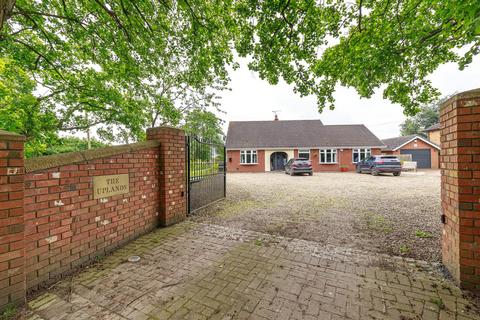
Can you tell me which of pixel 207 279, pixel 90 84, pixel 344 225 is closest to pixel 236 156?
pixel 90 84

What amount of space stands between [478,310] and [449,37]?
657 centimetres

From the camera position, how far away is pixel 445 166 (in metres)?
2.50

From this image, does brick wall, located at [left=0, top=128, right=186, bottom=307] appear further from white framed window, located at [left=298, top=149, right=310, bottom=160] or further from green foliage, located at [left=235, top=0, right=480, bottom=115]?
white framed window, located at [left=298, top=149, right=310, bottom=160]

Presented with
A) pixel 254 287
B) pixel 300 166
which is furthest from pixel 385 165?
pixel 254 287

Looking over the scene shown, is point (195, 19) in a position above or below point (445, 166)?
above

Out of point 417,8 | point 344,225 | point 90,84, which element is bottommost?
point 344,225

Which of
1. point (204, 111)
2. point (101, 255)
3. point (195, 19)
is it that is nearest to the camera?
point (101, 255)

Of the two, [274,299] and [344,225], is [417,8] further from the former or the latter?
[274,299]

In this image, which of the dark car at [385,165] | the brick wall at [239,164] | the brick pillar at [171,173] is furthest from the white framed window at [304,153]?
the brick pillar at [171,173]

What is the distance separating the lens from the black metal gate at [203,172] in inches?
207

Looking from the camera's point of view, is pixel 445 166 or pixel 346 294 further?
pixel 445 166

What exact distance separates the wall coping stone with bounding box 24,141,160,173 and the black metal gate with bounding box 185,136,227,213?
1.75 meters

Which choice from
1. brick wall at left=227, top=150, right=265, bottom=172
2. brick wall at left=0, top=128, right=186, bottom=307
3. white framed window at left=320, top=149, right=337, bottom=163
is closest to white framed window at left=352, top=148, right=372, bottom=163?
white framed window at left=320, top=149, right=337, bottom=163

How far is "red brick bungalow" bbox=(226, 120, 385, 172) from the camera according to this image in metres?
21.6
